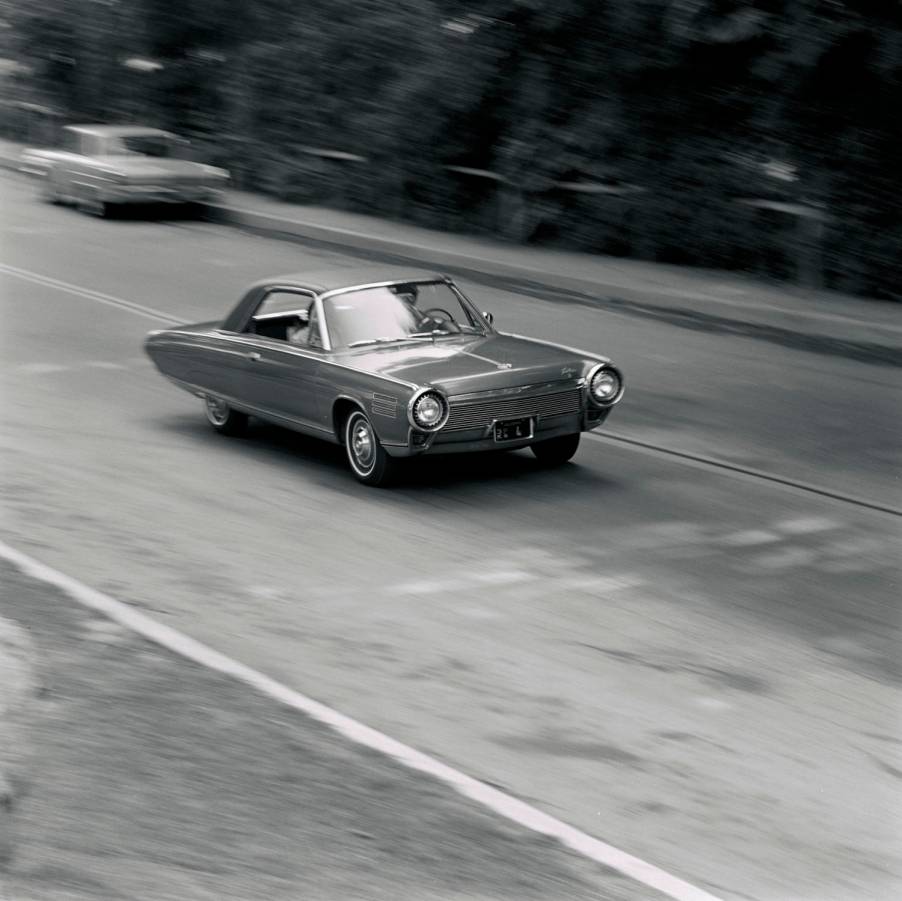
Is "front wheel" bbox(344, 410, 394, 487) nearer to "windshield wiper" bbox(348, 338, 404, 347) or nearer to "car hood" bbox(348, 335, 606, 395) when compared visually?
"car hood" bbox(348, 335, 606, 395)

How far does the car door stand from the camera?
10.3m

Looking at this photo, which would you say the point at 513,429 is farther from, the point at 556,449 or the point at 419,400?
the point at 556,449

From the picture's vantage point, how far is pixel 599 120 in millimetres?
22625

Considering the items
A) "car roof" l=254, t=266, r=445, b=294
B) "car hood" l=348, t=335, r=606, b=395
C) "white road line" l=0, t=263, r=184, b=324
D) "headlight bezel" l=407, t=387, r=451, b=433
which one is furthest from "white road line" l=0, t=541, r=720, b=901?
"white road line" l=0, t=263, r=184, b=324

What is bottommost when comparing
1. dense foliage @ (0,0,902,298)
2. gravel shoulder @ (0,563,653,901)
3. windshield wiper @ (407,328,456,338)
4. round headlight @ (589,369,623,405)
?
gravel shoulder @ (0,563,653,901)

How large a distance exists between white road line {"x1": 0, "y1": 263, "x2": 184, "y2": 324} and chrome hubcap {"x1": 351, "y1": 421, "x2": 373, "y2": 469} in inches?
253

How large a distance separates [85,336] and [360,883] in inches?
442

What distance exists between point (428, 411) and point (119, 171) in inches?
656

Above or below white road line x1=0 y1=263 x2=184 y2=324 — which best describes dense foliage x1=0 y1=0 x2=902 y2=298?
above

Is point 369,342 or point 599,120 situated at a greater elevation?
point 599,120

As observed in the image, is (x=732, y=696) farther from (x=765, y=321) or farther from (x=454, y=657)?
(x=765, y=321)

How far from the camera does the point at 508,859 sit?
4992mm

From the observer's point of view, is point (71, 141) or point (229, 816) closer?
point (229, 816)

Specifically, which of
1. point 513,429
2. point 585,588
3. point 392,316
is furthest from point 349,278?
point 585,588
